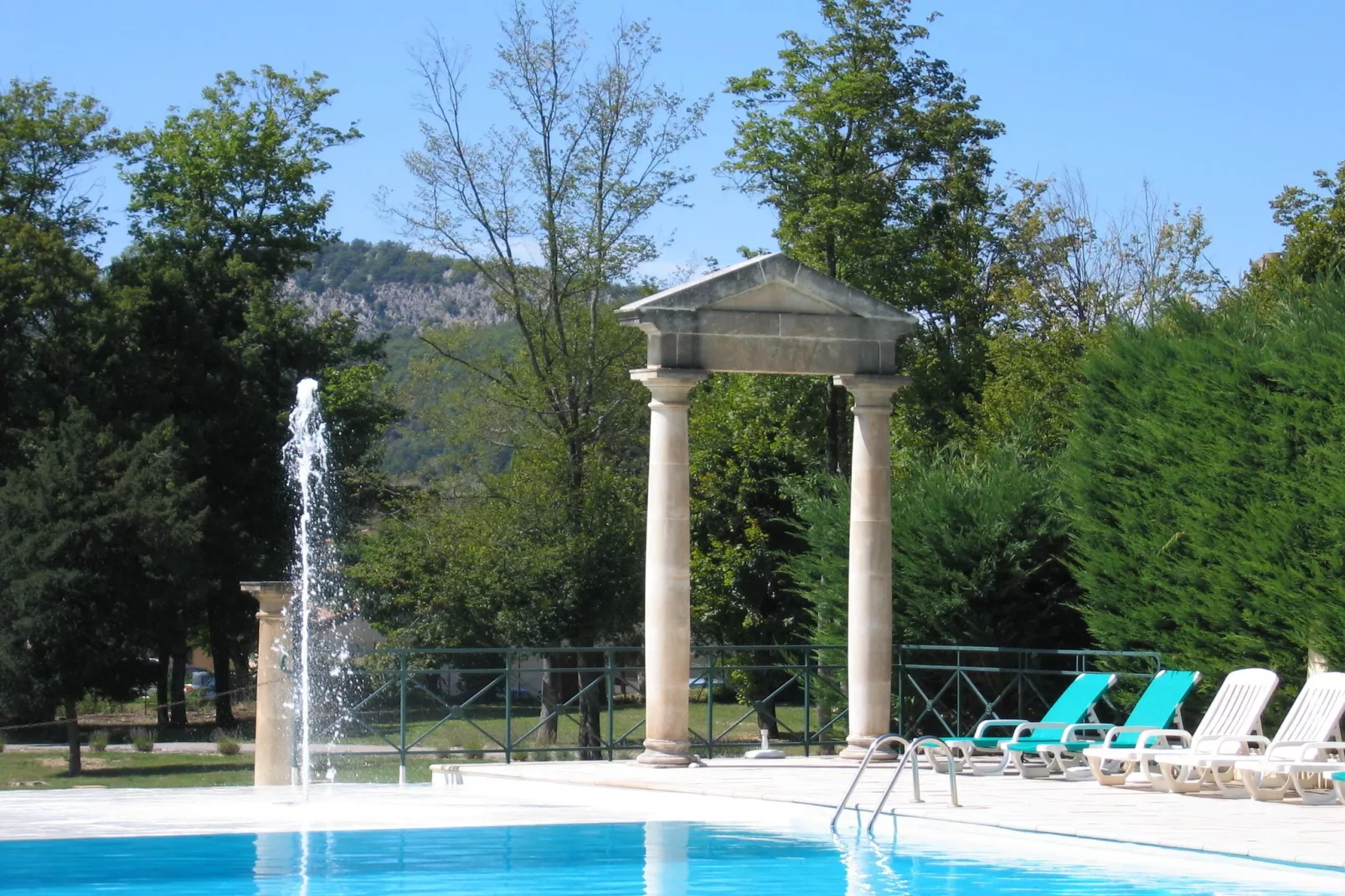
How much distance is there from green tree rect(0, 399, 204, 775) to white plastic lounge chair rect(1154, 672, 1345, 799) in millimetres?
25923

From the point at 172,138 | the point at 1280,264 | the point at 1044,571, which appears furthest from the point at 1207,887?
the point at 172,138

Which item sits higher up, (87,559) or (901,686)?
(87,559)

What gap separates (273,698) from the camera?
1484 cm

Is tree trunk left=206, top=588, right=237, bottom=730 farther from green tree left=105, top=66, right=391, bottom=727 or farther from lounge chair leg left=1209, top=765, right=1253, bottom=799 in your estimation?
lounge chair leg left=1209, top=765, right=1253, bottom=799

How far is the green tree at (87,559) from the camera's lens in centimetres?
3347

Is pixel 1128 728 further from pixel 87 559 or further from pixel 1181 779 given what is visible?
pixel 87 559

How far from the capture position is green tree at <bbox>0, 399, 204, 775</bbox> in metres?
33.5

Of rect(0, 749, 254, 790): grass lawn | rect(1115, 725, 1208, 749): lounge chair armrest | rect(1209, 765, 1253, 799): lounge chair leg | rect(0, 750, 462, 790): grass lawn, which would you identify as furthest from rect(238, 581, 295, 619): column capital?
rect(0, 749, 254, 790): grass lawn

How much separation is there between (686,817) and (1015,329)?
22.9 metres

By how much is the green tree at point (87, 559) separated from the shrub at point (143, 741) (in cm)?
183

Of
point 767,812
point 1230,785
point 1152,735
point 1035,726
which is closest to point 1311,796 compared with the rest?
point 1230,785

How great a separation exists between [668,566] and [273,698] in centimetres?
374

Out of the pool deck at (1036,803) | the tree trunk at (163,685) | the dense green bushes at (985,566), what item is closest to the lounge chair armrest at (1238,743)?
the pool deck at (1036,803)

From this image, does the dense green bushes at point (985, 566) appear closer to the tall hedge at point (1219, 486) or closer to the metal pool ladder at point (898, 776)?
the tall hedge at point (1219, 486)
